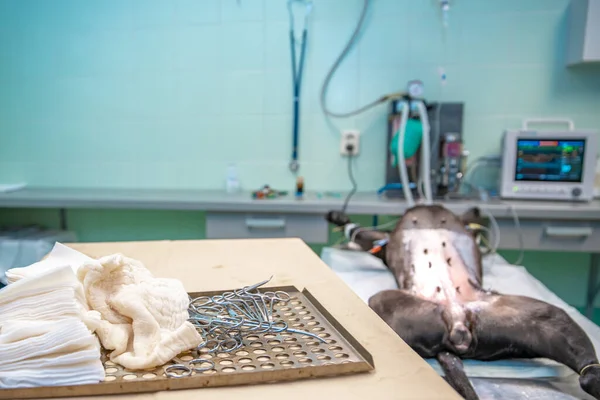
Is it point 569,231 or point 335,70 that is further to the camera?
point 335,70

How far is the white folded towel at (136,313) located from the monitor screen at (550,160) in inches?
84.1

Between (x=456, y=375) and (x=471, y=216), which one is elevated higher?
(x=471, y=216)

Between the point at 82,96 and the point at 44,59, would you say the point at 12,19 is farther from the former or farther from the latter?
the point at 82,96

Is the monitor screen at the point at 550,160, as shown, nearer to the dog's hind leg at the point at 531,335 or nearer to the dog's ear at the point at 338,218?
the dog's ear at the point at 338,218

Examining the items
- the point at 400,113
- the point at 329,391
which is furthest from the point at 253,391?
the point at 400,113

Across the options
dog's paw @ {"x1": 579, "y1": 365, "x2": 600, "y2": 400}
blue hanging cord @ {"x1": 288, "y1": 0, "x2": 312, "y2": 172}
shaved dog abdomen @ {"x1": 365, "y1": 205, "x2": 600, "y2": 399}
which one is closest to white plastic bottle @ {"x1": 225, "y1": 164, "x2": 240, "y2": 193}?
blue hanging cord @ {"x1": 288, "y1": 0, "x2": 312, "y2": 172}

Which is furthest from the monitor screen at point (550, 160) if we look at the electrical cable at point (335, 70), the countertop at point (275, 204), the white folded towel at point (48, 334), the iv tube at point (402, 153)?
the white folded towel at point (48, 334)

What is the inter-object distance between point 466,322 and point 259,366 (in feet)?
2.66

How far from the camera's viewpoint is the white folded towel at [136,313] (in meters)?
0.60

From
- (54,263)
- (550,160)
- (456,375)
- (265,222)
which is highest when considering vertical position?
(550,160)

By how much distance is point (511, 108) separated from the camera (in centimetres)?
263

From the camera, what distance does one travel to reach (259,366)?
578 mm

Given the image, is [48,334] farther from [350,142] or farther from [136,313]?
[350,142]

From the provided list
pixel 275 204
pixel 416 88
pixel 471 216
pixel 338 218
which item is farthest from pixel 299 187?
pixel 471 216
